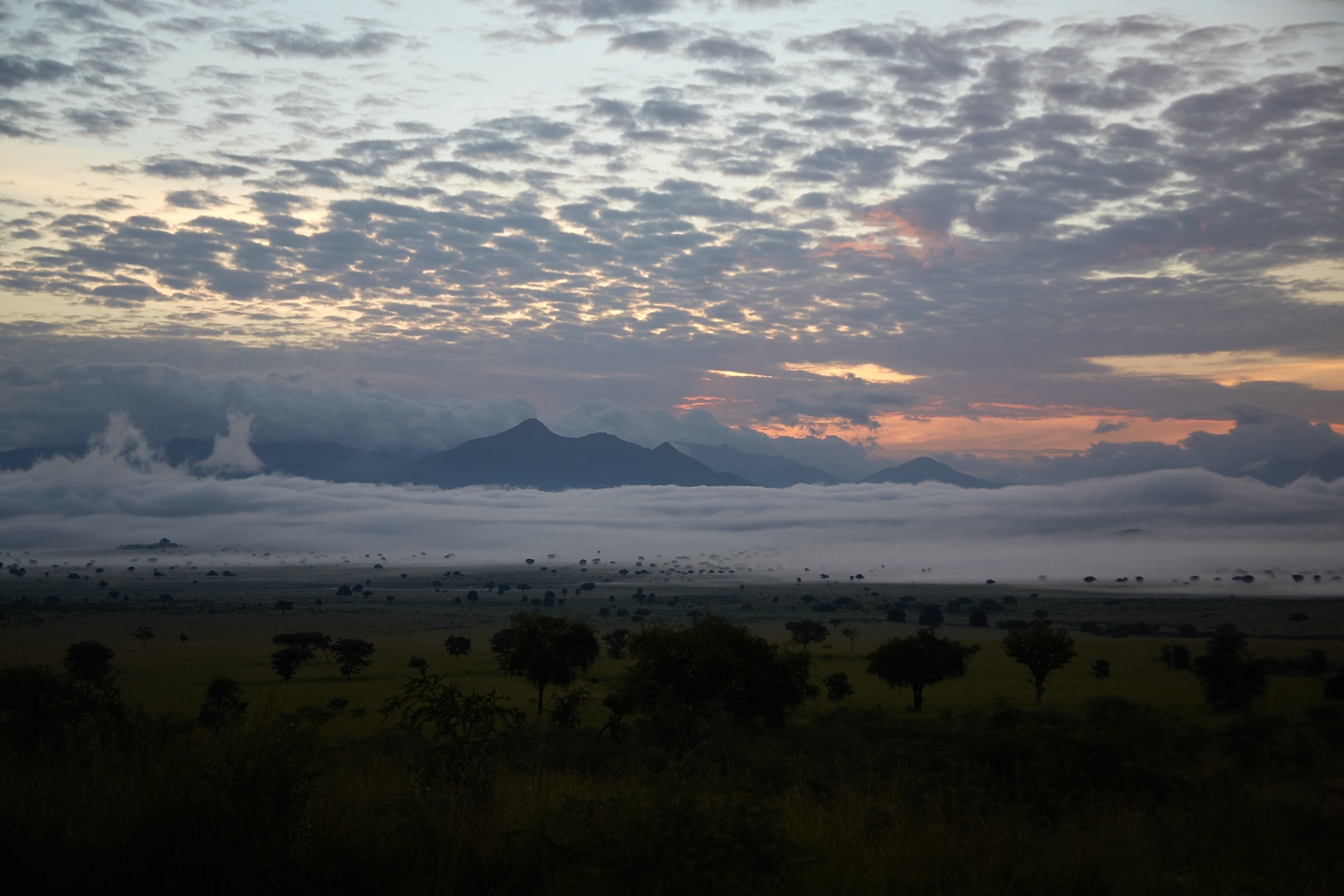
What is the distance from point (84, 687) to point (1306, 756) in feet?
108

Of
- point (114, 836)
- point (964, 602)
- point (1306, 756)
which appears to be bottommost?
point (964, 602)

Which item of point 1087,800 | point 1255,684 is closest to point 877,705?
point 1255,684

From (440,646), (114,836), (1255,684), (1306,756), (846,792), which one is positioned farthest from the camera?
(440,646)

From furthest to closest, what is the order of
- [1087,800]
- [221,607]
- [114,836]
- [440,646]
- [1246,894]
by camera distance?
[221,607]
[440,646]
[1087,800]
[1246,894]
[114,836]

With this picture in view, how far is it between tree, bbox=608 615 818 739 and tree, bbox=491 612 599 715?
14262 mm

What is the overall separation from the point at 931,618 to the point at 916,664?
96039 mm

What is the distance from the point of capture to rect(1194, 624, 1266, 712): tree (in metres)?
50.3

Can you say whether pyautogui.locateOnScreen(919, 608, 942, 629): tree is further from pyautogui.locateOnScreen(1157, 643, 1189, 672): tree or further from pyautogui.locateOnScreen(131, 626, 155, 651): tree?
pyautogui.locateOnScreen(131, 626, 155, 651): tree

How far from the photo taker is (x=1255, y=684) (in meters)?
51.9

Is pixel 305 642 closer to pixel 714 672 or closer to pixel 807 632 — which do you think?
pixel 807 632

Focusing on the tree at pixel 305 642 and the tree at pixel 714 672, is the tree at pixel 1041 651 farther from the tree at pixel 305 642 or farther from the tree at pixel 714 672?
the tree at pixel 305 642

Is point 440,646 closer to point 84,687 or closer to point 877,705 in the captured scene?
point 877,705

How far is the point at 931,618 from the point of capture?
481ft

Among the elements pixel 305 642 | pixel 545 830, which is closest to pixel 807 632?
pixel 305 642
